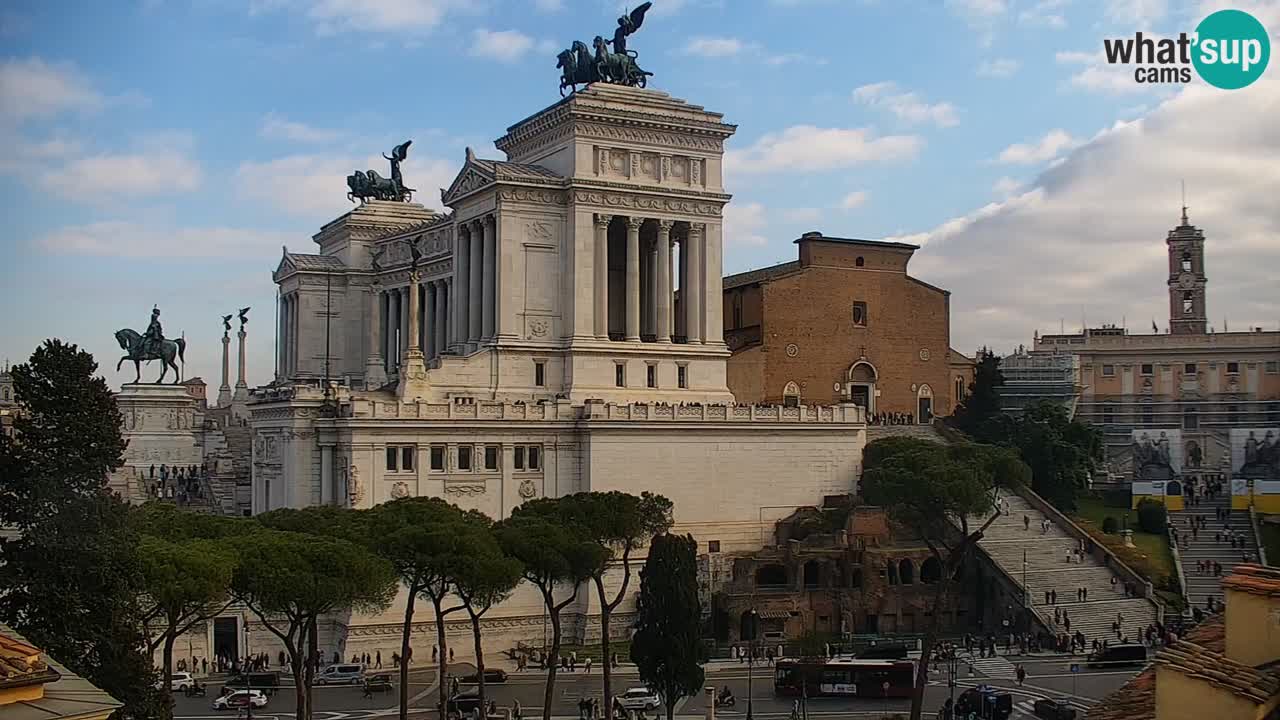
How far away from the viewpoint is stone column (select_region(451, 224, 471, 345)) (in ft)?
243

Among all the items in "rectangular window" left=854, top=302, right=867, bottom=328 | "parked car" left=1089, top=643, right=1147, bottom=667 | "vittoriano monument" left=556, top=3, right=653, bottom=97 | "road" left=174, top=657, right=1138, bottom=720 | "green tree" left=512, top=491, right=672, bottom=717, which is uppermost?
"vittoriano monument" left=556, top=3, right=653, bottom=97

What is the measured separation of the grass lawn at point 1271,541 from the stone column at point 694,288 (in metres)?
30.7

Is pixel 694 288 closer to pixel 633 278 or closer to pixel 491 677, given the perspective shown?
pixel 633 278

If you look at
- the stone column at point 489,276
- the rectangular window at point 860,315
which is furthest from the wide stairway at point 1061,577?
the stone column at point 489,276

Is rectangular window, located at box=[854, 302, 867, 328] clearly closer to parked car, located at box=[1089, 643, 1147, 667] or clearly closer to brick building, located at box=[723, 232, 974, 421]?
brick building, located at box=[723, 232, 974, 421]

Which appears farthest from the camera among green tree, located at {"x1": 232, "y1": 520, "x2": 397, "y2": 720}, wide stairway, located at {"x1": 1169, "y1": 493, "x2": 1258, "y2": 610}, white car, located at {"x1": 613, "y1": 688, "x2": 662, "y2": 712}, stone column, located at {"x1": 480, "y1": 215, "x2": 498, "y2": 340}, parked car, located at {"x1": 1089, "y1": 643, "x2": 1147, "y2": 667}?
stone column, located at {"x1": 480, "y1": 215, "x2": 498, "y2": 340}

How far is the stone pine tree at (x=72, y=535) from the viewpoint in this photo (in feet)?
96.6

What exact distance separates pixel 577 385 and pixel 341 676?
68.2 feet

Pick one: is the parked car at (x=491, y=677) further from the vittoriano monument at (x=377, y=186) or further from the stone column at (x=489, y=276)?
the vittoriano monument at (x=377, y=186)

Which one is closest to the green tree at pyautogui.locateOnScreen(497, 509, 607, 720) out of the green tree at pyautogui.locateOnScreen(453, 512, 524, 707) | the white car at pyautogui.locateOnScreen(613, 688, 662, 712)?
the green tree at pyautogui.locateOnScreen(453, 512, 524, 707)

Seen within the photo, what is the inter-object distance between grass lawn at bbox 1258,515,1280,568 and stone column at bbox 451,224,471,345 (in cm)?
4276

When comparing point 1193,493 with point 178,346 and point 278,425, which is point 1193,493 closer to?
point 278,425

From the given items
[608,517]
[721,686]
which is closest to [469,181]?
[608,517]

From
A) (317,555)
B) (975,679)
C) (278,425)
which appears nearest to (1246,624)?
(317,555)
